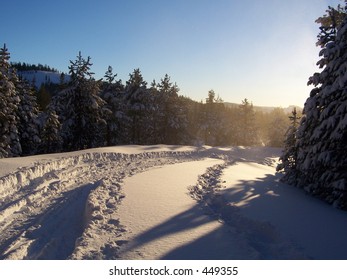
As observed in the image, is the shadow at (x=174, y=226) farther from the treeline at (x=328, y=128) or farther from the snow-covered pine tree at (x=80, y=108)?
the snow-covered pine tree at (x=80, y=108)

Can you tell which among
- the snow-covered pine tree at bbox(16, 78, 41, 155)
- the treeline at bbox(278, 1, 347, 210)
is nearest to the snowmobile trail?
the treeline at bbox(278, 1, 347, 210)

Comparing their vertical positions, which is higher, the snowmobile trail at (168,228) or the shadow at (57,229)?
A: the snowmobile trail at (168,228)

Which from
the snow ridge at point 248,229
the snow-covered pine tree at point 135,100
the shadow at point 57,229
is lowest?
the shadow at point 57,229

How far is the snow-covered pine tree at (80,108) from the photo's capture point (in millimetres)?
→ 32656

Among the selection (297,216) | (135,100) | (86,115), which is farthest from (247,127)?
(297,216)

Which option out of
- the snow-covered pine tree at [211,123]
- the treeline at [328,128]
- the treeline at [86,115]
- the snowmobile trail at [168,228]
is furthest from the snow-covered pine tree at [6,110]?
the snow-covered pine tree at [211,123]

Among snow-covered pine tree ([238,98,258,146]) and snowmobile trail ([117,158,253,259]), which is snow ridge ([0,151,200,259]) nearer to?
snowmobile trail ([117,158,253,259])

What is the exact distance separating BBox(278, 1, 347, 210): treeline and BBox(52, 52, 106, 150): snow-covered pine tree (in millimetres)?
23056

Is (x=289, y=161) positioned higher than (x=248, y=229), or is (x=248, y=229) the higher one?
(x=289, y=161)

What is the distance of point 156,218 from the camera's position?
28.2 ft

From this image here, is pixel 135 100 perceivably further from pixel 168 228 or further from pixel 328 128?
pixel 168 228

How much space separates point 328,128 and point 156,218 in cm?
844

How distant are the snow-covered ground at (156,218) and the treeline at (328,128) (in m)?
0.97

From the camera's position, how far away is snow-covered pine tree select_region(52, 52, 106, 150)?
32.7 m
